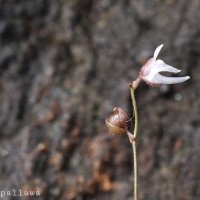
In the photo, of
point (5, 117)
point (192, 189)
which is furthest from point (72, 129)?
point (192, 189)

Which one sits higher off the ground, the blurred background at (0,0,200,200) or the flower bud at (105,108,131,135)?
the blurred background at (0,0,200,200)

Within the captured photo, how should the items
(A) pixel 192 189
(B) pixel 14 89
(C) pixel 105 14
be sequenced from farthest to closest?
1. (C) pixel 105 14
2. (B) pixel 14 89
3. (A) pixel 192 189

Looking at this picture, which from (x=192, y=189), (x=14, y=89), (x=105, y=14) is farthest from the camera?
(x=105, y=14)

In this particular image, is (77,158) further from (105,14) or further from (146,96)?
(105,14)

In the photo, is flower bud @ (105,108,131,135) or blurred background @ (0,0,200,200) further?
blurred background @ (0,0,200,200)

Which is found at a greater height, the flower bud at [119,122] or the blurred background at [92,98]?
the blurred background at [92,98]

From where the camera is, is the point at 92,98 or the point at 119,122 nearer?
the point at 119,122

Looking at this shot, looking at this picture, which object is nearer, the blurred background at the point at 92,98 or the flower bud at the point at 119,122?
the flower bud at the point at 119,122

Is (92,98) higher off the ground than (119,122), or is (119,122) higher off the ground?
(92,98)
